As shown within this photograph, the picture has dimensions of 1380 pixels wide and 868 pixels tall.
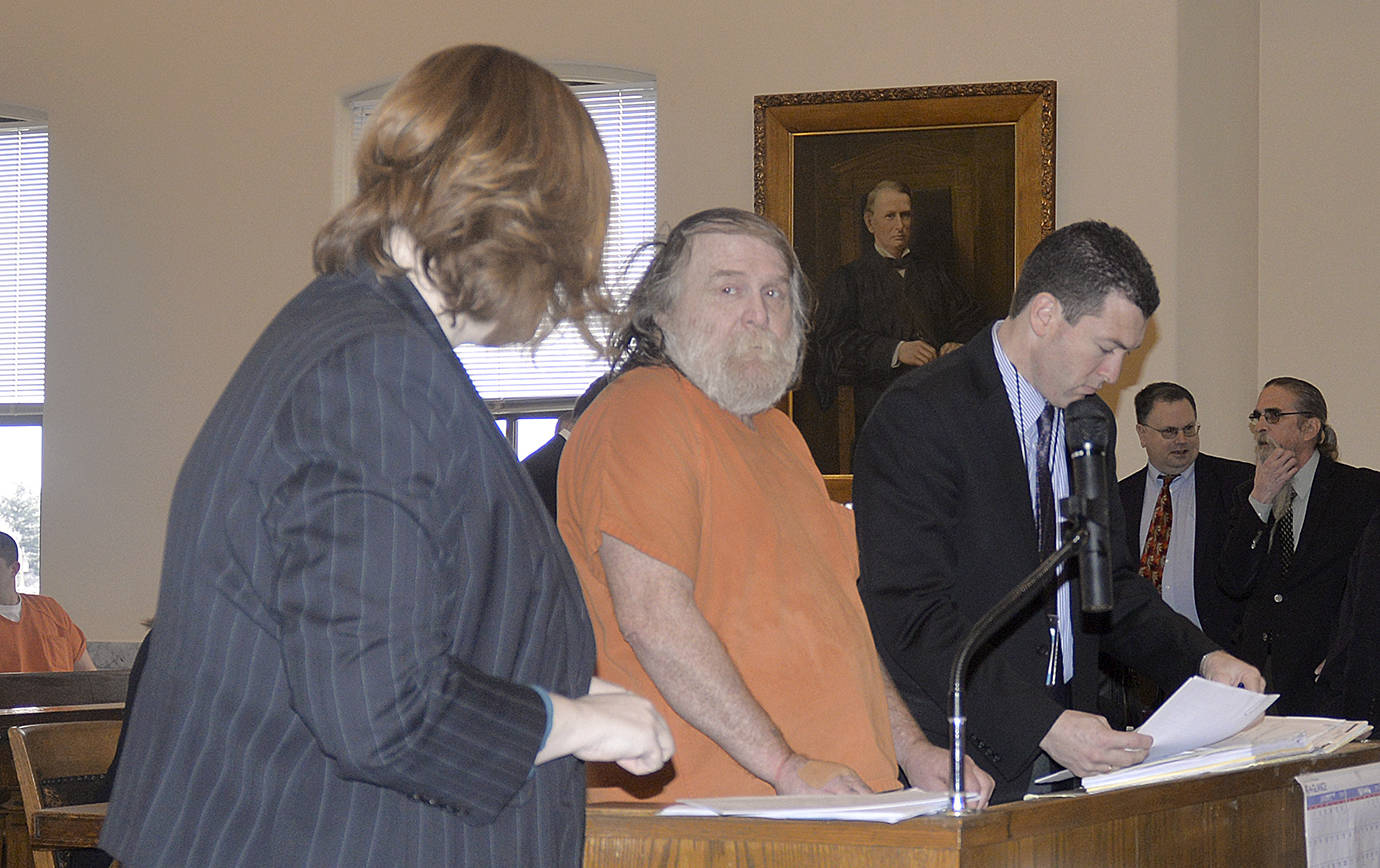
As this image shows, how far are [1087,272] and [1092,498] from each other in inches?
37.7

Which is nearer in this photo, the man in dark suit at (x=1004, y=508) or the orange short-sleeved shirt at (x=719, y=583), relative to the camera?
the orange short-sleeved shirt at (x=719, y=583)

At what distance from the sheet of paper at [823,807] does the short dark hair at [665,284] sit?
2.95ft

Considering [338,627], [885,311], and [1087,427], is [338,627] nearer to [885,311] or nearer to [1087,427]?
[1087,427]

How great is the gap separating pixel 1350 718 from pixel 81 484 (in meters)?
5.91

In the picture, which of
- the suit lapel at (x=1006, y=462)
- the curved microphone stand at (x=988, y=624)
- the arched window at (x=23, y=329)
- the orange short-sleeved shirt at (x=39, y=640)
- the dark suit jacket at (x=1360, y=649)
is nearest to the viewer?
the curved microphone stand at (x=988, y=624)

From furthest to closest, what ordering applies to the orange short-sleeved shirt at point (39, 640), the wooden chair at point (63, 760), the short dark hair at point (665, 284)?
the orange short-sleeved shirt at point (39, 640) → the wooden chair at point (63, 760) → the short dark hair at point (665, 284)

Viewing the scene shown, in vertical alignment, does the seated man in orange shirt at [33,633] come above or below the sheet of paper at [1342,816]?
below

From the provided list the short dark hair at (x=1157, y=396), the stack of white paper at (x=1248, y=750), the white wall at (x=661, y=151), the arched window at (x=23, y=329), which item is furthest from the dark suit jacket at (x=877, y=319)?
the arched window at (x=23, y=329)

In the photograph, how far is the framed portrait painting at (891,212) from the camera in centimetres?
634

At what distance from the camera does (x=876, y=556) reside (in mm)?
2789

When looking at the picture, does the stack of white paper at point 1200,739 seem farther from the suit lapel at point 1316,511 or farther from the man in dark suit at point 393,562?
the suit lapel at point 1316,511

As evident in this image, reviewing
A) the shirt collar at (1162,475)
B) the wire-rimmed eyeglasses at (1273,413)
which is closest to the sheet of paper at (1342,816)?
the wire-rimmed eyeglasses at (1273,413)

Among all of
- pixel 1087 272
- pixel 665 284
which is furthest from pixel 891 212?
pixel 665 284

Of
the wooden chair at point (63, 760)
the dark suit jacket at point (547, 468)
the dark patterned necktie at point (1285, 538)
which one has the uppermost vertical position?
the dark suit jacket at point (547, 468)
